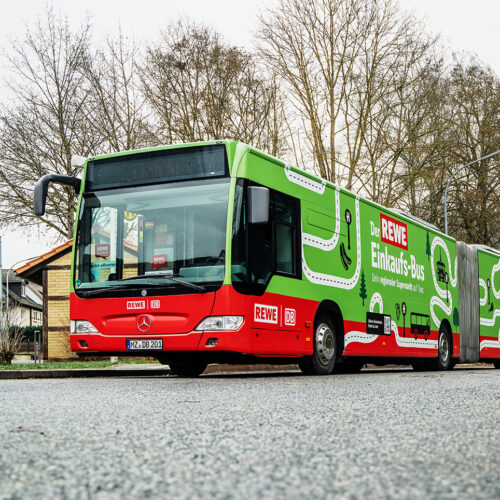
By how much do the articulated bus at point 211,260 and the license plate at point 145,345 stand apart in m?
0.01

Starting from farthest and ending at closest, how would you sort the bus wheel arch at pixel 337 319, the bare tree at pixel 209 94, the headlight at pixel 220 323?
the bare tree at pixel 209 94 → the bus wheel arch at pixel 337 319 → the headlight at pixel 220 323

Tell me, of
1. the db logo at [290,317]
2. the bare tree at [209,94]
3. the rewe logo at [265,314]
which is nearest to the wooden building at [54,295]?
the bare tree at [209,94]

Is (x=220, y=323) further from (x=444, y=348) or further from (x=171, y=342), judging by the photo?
(x=444, y=348)

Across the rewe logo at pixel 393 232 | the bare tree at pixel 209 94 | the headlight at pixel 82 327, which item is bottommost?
the headlight at pixel 82 327

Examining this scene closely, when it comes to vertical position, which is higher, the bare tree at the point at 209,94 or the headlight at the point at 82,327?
the bare tree at the point at 209,94

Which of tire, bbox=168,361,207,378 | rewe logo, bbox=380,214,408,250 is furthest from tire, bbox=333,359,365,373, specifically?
tire, bbox=168,361,207,378

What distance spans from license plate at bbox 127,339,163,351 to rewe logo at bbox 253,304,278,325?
1.27m

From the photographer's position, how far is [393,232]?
14.6 m

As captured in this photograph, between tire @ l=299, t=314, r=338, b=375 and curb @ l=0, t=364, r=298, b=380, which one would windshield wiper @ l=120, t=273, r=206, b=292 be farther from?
curb @ l=0, t=364, r=298, b=380

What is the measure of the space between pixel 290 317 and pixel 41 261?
1795 centimetres

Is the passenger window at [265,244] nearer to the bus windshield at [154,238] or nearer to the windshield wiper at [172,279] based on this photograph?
the bus windshield at [154,238]

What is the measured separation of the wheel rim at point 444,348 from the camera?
16.8 meters

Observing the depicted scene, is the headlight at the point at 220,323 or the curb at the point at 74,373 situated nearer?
the headlight at the point at 220,323

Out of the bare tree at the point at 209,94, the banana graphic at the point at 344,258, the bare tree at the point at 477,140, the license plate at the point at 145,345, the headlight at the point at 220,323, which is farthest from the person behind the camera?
the bare tree at the point at 477,140
